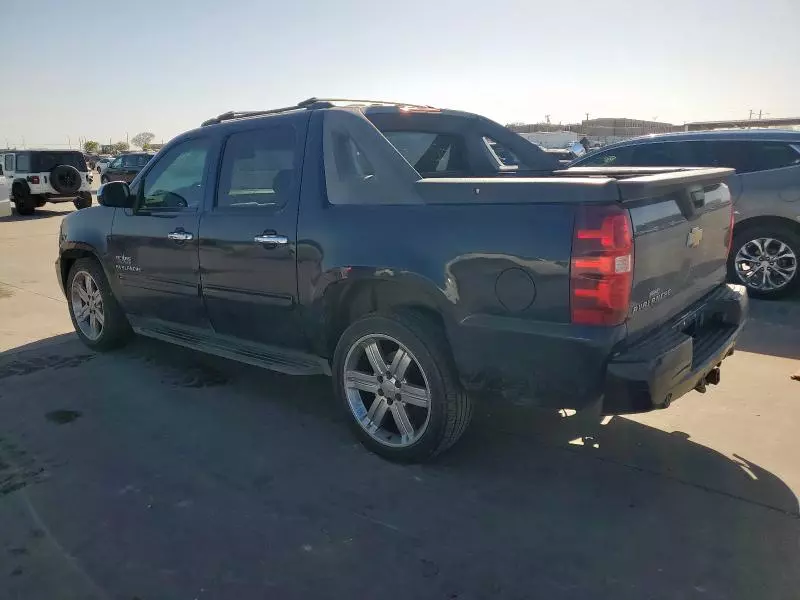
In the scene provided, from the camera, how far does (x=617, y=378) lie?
266 cm

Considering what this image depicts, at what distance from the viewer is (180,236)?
434 cm

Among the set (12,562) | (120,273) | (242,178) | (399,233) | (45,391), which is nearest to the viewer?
(12,562)

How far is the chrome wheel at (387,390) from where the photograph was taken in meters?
3.35

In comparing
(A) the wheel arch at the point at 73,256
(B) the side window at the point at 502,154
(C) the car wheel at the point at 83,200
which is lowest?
(A) the wheel arch at the point at 73,256

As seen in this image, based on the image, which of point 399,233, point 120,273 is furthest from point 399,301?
point 120,273

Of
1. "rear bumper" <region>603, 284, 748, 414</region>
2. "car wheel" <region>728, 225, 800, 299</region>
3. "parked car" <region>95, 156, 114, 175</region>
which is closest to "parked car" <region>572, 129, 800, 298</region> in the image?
Answer: "car wheel" <region>728, 225, 800, 299</region>

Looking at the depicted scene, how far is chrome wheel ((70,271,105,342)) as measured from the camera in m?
5.36

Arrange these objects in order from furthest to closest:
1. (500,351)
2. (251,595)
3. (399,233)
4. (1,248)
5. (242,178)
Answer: (1,248) < (242,178) < (399,233) < (500,351) < (251,595)

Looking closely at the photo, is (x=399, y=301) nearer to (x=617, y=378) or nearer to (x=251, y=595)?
(x=617, y=378)

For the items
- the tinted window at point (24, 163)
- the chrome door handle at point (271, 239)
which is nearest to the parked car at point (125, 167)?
the tinted window at point (24, 163)

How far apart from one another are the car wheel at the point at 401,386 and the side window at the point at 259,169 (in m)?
1.00

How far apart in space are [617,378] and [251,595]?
1687mm

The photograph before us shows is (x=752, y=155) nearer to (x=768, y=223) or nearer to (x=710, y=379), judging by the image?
(x=768, y=223)

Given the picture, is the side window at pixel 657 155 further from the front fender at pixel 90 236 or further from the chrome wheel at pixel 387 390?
the front fender at pixel 90 236
